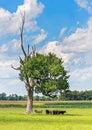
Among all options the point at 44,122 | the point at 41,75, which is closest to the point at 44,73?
the point at 41,75

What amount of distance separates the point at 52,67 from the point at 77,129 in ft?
130

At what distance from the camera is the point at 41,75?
2985 inches

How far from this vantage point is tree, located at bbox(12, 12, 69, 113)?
74.9m

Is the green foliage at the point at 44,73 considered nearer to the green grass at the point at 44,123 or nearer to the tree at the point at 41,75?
the tree at the point at 41,75

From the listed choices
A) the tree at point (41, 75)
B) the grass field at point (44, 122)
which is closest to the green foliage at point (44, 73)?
the tree at point (41, 75)

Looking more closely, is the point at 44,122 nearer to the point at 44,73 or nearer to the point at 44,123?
the point at 44,123

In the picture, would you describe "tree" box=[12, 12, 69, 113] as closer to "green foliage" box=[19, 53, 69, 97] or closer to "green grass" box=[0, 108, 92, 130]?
"green foliage" box=[19, 53, 69, 97]

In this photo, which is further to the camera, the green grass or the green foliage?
the green foliage

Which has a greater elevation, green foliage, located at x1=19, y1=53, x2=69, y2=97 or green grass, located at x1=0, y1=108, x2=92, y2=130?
green foliage, located at x1=19, y1=53, x2=69, y2=97

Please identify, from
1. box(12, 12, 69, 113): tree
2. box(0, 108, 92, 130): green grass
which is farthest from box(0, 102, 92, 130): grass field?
box(12, 12, 69, 113): tree

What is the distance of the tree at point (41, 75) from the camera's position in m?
74.9

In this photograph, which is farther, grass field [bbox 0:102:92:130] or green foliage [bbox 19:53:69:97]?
green foliage [bbox 19:53:69:97]

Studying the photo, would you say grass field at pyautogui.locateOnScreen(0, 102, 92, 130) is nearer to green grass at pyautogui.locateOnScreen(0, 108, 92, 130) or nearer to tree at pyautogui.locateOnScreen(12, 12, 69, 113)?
green grass at pyautogui.locateOnScreen(0, 108, 92, 130)

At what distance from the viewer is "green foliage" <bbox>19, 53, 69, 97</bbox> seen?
246 feet
